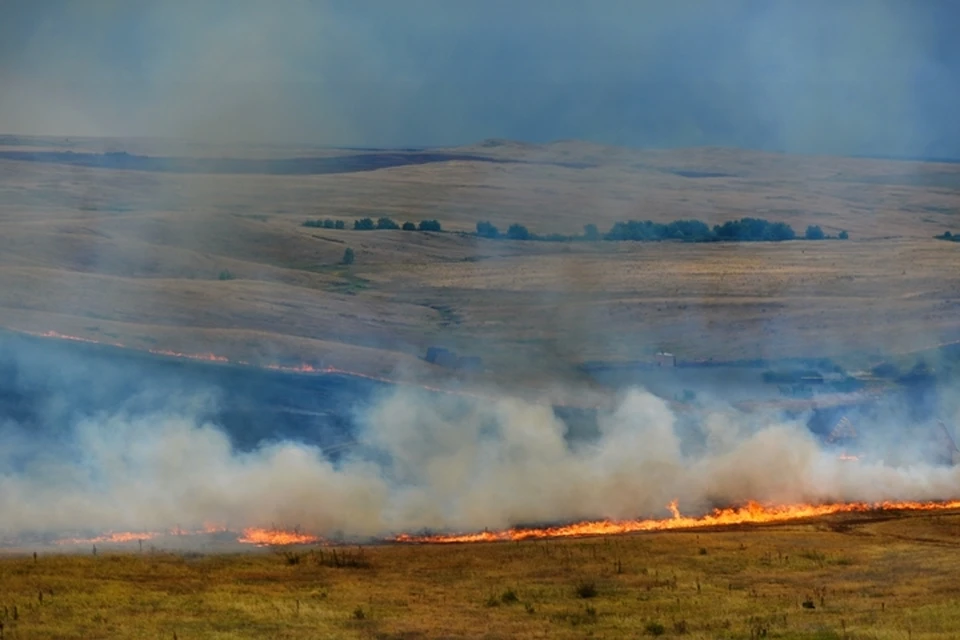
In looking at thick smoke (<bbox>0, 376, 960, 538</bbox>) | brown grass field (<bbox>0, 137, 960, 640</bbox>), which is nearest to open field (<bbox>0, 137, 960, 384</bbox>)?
brown grass field (<bbox>0, 137, 960, 640</bbox>)

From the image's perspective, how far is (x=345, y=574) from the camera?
3812 centimetres

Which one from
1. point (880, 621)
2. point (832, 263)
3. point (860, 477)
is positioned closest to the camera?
point (880, 621)

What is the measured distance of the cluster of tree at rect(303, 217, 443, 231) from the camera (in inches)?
5595

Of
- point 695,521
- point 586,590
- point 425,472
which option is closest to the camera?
point 586,590

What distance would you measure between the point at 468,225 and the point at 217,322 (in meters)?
62.6

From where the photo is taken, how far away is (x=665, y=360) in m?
82.6

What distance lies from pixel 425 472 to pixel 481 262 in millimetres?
76686

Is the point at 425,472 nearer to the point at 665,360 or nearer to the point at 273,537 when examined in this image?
the point at 273,537

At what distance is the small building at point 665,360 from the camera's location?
81938 millimetres

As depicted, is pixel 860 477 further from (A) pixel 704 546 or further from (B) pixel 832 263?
(B) pixel 832 263

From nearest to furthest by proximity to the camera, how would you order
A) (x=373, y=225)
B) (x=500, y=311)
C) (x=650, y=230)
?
(x=500, y=311) → (x=373, y=225) → (x=650, y=230)

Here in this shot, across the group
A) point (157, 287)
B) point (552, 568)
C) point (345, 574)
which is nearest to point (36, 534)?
point (345, 574)

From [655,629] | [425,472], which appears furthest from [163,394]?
[655,629]

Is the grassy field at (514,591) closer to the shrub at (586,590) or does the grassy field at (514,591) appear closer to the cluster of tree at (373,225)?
the shrub at (586,590)
